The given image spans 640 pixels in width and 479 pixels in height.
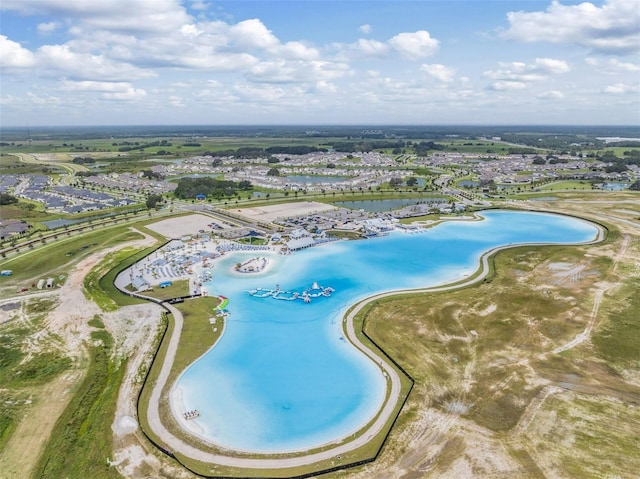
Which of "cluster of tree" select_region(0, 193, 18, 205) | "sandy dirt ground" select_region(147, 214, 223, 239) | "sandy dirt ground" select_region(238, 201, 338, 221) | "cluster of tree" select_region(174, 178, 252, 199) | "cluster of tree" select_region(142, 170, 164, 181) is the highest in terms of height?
"cluster of tree" select_region(142, 170, 164, 181)

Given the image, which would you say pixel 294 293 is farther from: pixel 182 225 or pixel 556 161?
pixel 556 161

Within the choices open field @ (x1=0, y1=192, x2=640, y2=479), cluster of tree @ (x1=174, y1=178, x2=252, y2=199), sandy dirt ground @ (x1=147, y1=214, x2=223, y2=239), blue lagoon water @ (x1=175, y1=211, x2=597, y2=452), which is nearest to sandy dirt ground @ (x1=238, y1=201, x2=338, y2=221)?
sandy dirt ground @ (x1=147, y1=214, x2=223, y2=239)

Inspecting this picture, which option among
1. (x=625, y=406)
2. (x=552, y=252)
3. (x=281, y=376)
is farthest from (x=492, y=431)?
(x=552, y=252)

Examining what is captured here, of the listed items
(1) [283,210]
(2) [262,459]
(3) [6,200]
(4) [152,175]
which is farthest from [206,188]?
(2) [262,459]

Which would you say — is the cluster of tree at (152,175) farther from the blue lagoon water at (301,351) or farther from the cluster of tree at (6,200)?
the blue lagoon water at (301,351)

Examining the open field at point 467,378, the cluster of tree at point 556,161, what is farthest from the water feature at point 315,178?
the open field at point 467,378

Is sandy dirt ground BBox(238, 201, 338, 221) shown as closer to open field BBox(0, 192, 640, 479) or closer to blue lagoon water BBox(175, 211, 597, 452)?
blue lagoon water BBox(175, 211, 597, 452)
